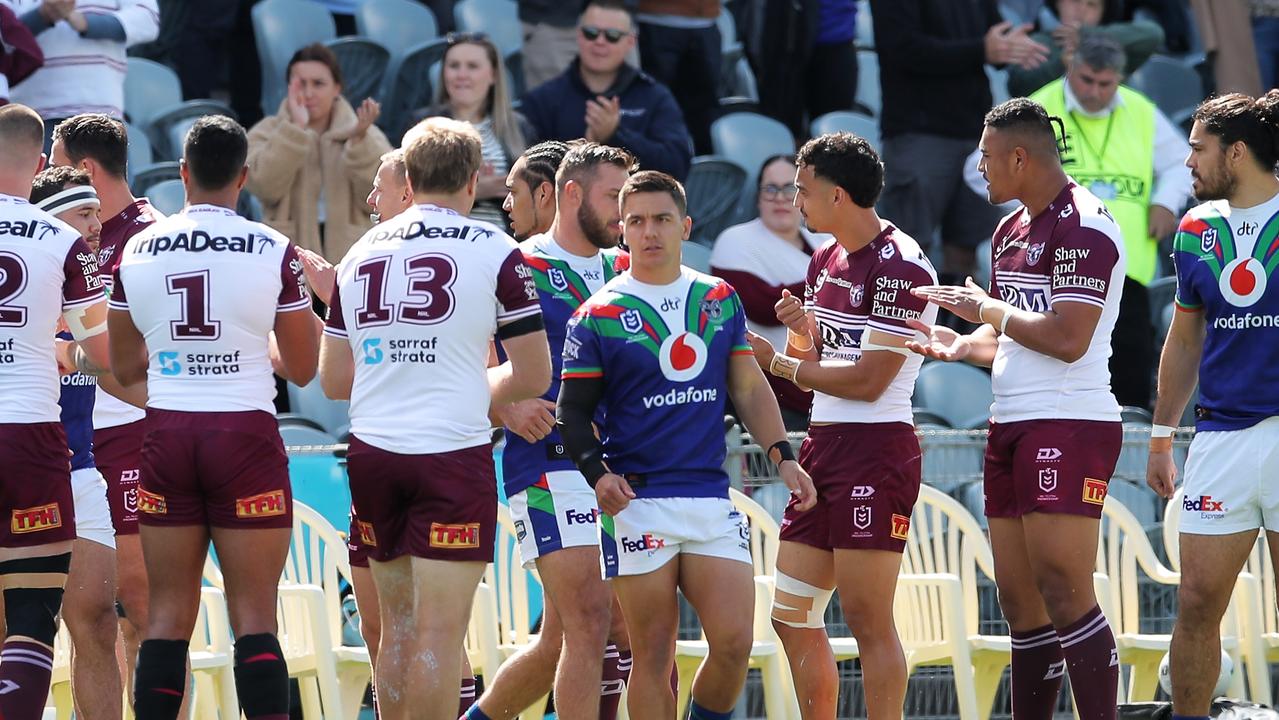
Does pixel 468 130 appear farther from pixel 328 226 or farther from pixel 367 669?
pixel 328 226

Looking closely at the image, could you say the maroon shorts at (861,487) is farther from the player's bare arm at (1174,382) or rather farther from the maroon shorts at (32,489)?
the maroon shorts at (32,489)

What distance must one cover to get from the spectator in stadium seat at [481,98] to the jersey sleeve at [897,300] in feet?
12.9

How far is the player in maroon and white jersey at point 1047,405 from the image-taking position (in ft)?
21.8

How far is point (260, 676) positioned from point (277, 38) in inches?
256

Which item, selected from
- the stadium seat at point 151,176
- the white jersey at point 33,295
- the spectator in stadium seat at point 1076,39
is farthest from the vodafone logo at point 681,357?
the spectator in stadium seat at point 1076,39

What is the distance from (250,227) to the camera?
20.2 feet

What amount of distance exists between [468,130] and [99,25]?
461cm

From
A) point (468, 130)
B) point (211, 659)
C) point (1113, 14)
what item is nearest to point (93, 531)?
point (211, 659)

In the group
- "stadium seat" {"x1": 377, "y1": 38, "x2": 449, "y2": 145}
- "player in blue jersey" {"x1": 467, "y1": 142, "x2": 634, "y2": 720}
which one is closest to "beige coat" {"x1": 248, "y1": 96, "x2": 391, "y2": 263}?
"stadium seat" {"x1": 377, "y1": 38, "x2": 449, "y2": 145}

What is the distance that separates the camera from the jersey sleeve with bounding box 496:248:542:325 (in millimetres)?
5926

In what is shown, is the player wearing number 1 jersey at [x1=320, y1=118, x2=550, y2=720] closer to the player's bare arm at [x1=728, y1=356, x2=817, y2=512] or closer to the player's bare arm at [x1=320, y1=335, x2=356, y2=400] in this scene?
the player's bare arm at [x1=320, y1=335, x2=356, y2=400]

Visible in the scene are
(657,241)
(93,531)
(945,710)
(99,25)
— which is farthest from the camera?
(99,25)

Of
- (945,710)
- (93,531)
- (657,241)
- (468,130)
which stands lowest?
(945,710)

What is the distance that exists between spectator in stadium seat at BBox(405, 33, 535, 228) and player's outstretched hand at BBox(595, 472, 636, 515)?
4440 millimetres
